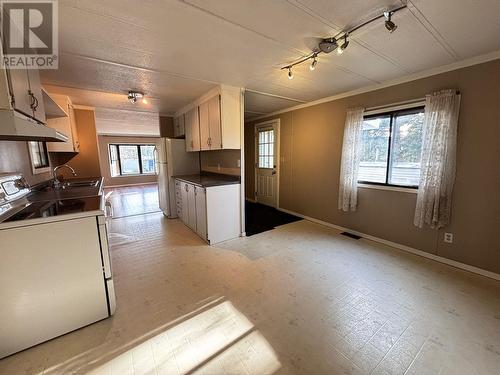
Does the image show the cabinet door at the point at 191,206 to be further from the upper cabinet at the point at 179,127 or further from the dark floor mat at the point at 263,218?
the upper cabinet at the point at 179,127

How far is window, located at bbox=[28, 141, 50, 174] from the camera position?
103 inches

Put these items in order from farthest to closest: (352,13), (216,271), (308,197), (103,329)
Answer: (308,197) < (216,271) < (103,329) < (352,13)

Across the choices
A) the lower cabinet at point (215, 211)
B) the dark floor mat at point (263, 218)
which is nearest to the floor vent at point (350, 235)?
the dark floor mat at point (263, 218)

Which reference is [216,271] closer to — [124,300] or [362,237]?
[124,300]

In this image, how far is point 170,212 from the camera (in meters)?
4.75

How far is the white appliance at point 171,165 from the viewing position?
4629 millimetres

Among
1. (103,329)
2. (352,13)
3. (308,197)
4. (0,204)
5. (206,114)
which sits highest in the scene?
(352,13)

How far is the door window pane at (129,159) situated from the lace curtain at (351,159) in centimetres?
934

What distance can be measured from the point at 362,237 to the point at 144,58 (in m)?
3.95

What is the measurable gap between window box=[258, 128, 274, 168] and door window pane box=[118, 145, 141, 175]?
697cm

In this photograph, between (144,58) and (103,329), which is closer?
(103,329)

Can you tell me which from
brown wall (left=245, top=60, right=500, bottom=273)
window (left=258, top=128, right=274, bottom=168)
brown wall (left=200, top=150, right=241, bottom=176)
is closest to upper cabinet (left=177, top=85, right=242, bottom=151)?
brown wall (left=200, top=150, right=241, bottom=176)

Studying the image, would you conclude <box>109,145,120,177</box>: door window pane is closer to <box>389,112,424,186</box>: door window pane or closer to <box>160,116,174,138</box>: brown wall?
<box>160,116,174,138</box>: brown wall

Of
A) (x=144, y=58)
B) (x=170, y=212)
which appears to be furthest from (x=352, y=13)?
(x=170, y=212)
